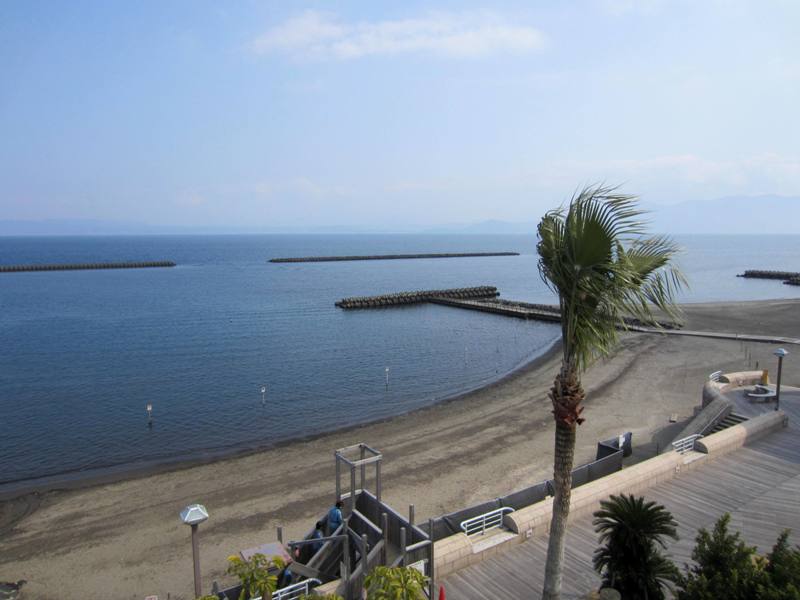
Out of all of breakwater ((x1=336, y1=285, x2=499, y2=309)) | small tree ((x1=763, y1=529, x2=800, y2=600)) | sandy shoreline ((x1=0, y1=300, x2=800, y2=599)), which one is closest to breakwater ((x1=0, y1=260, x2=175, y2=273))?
breakwater ((x1=336, y1=285, x2=499, y2=309))

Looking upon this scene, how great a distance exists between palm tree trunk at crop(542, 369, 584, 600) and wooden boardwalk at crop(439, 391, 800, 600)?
5.44ft

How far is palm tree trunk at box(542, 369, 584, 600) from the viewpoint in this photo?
761 centimetres

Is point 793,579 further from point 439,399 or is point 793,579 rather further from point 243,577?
point 439,399

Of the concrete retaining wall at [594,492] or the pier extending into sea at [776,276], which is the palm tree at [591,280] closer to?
the concrete retaining wall at [594,492]

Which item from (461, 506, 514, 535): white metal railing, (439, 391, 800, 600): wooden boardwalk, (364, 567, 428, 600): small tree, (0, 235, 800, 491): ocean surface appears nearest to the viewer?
(364, 567, 428, 600): small tree

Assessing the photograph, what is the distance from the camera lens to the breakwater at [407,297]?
77.1 meters

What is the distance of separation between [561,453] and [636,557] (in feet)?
8.78

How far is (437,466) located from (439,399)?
477 inches

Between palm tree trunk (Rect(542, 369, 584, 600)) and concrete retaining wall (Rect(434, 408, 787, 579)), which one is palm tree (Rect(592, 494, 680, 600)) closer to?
palm tree trunk (Rect(542, 369, 584, 600))

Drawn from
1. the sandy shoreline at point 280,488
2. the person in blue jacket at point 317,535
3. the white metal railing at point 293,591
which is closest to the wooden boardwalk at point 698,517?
the white metal railing at point 293,591

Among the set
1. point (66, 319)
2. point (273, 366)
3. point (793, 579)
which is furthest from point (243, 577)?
point (66, 319)

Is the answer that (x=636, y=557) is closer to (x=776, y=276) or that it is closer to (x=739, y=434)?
(x=739, y=434)

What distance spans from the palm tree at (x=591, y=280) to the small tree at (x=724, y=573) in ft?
6.31

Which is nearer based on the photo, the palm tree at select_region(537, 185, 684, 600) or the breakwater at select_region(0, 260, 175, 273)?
the palm tree at select_region(537, 185, 684, 600)
